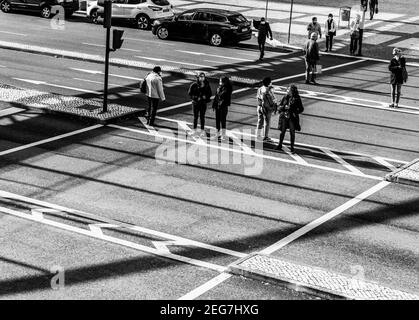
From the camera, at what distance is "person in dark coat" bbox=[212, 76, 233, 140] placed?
21312 mm

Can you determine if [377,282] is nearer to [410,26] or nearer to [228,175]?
[228,175]

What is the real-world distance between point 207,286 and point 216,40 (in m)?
27.0

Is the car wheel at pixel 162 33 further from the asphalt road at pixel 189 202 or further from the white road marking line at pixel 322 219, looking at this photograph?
the white road marking line at pixel 322 219

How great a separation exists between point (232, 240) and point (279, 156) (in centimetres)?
601

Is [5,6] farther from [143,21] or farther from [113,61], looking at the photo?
[113,61]

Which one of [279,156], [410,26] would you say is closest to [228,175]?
[279,156]

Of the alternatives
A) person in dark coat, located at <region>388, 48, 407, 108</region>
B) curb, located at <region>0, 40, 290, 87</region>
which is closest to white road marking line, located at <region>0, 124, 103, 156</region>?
curb, located at <region>0, 40, 290, 87</region>

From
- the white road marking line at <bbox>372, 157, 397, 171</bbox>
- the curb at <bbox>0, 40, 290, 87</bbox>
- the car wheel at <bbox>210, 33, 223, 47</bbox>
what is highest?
the car wheel at <bbox>210, 33, 223, 47</bbox>

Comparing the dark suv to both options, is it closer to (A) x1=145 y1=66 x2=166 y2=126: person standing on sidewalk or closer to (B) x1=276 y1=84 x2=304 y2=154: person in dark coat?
(A) x1=145 y1=66 x2=166 y2=126: person standing on sidewalk

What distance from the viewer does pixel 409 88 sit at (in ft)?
99.0

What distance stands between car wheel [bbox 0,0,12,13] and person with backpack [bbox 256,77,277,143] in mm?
29405

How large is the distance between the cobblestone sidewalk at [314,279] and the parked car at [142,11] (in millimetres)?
30766

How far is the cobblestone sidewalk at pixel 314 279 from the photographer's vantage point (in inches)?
476

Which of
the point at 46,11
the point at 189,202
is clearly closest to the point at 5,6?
the point at 46,11
